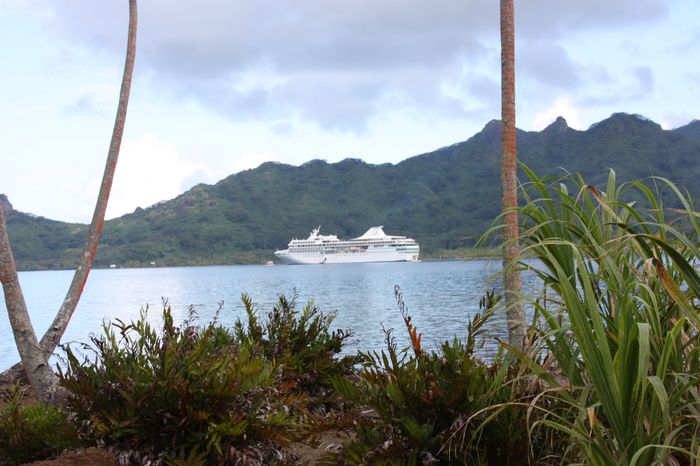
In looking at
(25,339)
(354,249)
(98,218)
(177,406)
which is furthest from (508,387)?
(354,249)

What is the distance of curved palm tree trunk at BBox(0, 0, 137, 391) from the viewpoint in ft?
18.5

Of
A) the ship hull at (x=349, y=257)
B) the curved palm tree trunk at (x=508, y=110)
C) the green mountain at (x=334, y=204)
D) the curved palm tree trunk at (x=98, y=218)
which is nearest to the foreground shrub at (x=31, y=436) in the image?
the curved palm tree trunk at (x=98, y=218)

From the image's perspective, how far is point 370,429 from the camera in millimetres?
3713

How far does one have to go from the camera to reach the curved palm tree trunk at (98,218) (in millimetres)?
6188

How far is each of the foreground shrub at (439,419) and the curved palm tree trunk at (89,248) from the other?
3.30 m

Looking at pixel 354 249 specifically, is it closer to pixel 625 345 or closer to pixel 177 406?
pixel 177 406

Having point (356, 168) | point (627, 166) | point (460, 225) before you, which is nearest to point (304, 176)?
point (356, 168)

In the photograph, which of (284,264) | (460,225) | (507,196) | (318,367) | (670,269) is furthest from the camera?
(284,264)

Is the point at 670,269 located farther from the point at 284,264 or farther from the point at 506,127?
the point at 284,264

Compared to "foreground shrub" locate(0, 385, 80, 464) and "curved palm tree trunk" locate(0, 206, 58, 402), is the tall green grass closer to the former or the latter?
"foreground shrub" locate(0, 385, 80, 464)

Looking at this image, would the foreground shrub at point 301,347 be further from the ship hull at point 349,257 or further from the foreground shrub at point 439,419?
the ship hull at point 349,257

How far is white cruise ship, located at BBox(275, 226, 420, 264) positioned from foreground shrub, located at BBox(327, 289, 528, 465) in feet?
391

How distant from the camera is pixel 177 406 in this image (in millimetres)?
3717

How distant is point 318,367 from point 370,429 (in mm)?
2632
